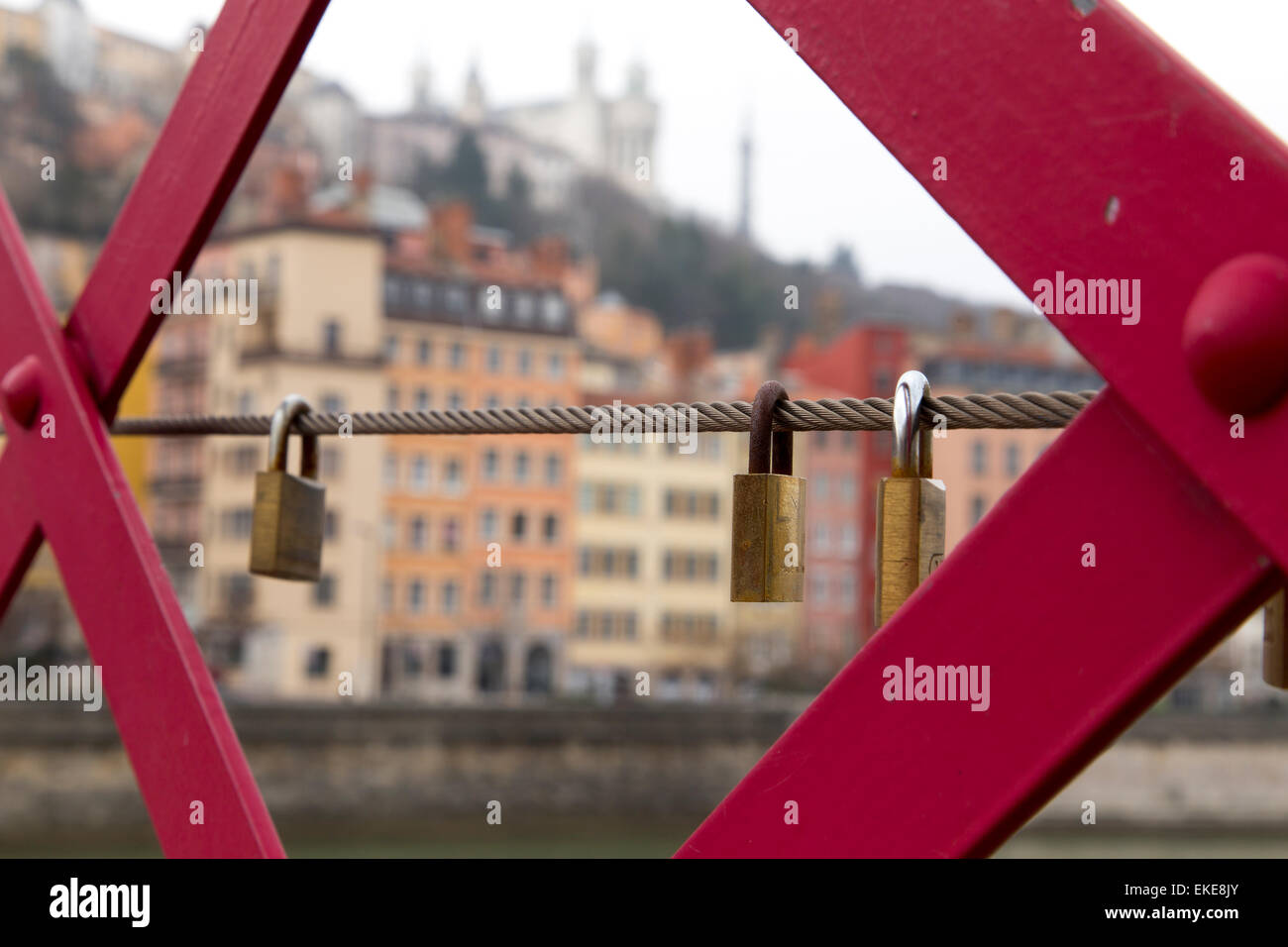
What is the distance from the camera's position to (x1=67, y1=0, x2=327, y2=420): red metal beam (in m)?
1.26

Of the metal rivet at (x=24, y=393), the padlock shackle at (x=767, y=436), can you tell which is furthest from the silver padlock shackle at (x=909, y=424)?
the metal rivet at (x=24, y=393)

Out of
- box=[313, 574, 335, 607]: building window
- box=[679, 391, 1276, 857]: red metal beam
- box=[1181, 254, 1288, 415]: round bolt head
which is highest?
box=[313, 574, 335, 607]: building window

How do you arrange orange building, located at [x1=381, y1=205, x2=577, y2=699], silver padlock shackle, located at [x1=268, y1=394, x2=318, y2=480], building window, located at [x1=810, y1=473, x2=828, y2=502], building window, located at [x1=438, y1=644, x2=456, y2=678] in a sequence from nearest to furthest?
silver padlock shackle, located at [x1=268, y1=394, x2=318, y2=480] < orange building, located at [x1=381, y1=205, x2=577, y2=699] < building window, located at [x1=438, y1=644, x2=456, y2=678] < building window, located at [x1=810, y1=473, x2=828, y2=502]

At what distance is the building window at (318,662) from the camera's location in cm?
3906

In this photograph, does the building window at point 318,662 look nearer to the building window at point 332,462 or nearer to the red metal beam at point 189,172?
the building window at point 332,462

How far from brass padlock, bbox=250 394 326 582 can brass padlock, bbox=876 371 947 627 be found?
0.76 meters

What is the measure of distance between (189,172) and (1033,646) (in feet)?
2.91

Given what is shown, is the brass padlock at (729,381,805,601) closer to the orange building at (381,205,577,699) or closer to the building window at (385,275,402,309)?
the orange building at (381,205,577,699)

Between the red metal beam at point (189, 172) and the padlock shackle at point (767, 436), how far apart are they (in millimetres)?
501

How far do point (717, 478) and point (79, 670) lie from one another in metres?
42.8

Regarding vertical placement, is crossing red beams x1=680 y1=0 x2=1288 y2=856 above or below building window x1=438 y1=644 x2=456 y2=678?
above

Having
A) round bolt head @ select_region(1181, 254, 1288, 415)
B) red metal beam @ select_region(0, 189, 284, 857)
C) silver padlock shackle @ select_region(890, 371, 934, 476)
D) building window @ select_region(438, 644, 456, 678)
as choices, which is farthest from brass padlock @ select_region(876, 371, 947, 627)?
building window @ select_region(438, 644, 456, 678)

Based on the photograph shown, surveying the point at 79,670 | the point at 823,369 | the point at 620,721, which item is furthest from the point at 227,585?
the point at 79,670
